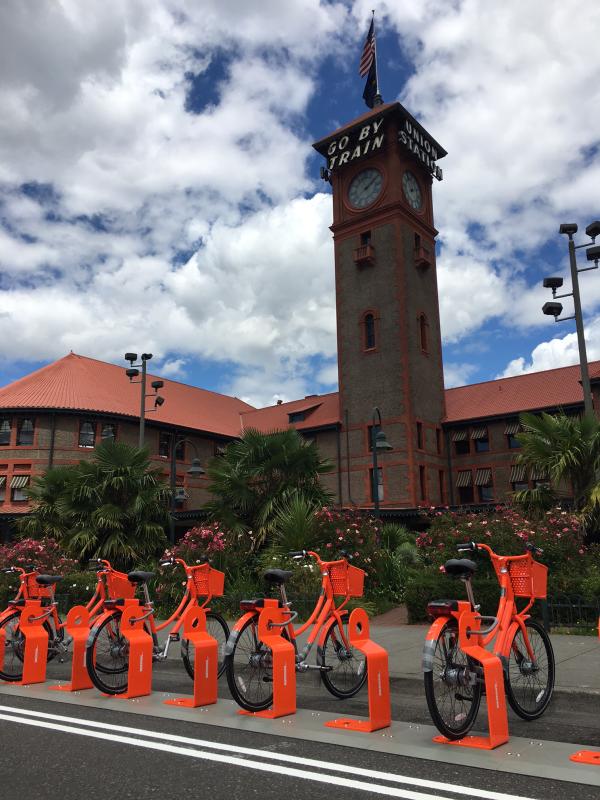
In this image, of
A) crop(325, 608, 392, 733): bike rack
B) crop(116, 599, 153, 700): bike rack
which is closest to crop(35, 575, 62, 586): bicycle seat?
crop(116, 599, 153, 700): bike rack

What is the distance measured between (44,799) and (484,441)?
4170 centimetres

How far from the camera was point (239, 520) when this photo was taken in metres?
19.0

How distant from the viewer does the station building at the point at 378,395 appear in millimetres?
41375

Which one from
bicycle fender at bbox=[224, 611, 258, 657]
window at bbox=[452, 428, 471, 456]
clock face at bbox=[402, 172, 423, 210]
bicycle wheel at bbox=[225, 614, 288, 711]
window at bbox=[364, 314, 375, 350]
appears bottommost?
bicycle wheel at bbox=[225, 614, 288, 711]

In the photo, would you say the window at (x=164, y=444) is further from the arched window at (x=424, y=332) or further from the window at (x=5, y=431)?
the arched window at (x=424, y=332)

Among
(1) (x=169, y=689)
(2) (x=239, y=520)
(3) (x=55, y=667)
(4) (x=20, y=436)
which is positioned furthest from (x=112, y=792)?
(4) (x=20, y=436)

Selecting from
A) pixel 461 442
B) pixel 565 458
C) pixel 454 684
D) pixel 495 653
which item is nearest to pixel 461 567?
pixel 495 653

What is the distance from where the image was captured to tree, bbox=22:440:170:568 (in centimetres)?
2112

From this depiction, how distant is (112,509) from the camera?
21.4 meters

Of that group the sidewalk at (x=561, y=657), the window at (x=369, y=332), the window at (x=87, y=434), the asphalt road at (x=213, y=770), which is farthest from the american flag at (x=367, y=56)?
the asphalt road at (x=213, y=770)

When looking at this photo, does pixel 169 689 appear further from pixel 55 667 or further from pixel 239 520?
pixel 239 520

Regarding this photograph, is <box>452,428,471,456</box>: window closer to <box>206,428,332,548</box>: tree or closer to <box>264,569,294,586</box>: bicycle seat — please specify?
<box>206,428,332,548</box>: tree

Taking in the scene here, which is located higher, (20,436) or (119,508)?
(20,436)

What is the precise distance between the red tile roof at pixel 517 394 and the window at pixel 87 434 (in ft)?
73.3
